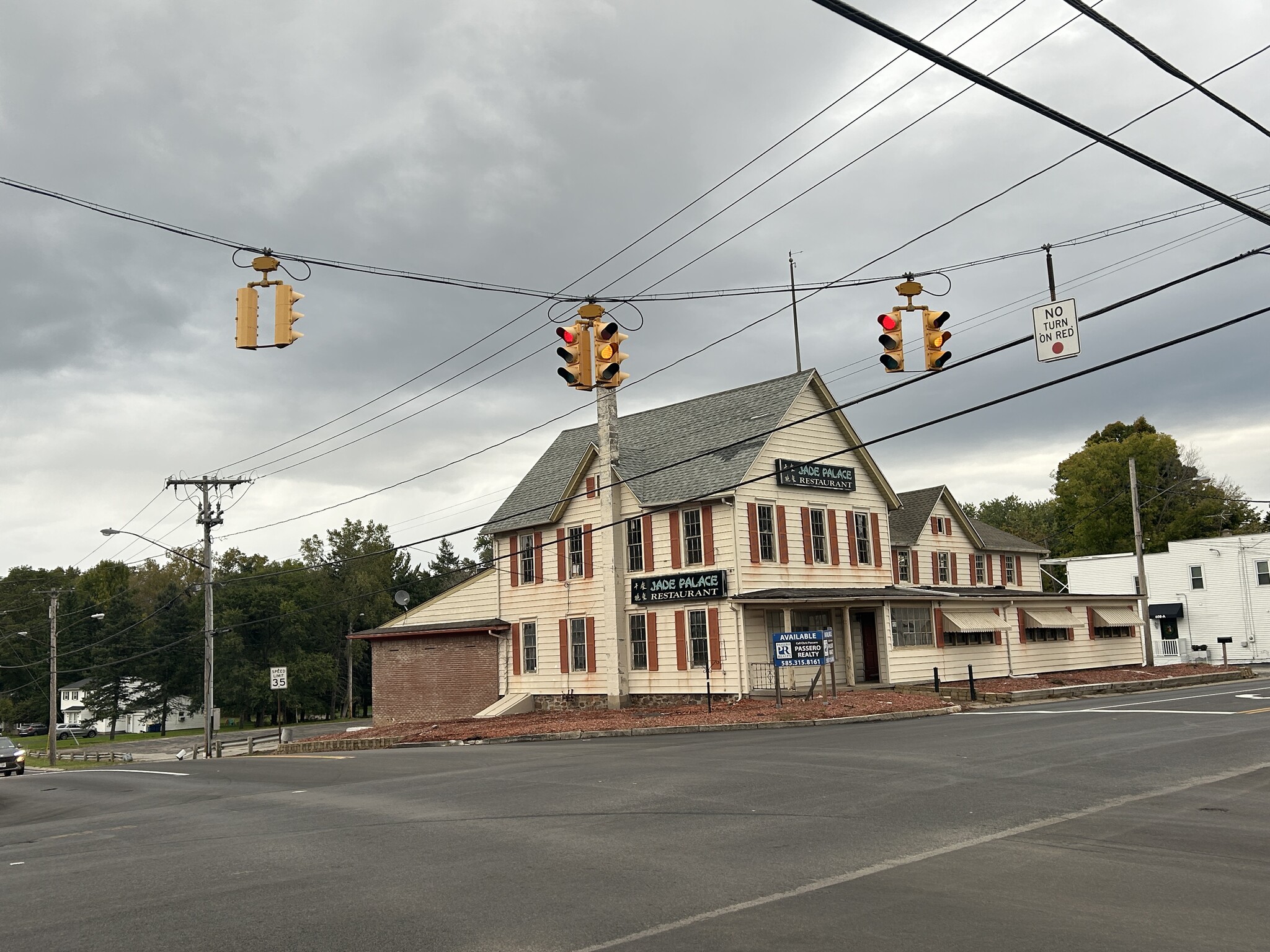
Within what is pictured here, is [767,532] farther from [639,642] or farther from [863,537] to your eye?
[639,642]

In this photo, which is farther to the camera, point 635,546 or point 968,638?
point 968,638

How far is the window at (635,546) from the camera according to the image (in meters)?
37.5

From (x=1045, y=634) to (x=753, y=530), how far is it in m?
15.6

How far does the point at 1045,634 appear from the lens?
140 feet

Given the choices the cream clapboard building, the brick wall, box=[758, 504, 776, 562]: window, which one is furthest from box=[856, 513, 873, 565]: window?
the brick wall

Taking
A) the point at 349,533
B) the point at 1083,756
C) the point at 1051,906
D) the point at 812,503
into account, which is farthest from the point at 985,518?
the point at 1051,906

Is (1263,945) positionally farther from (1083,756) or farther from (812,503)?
(812,503)

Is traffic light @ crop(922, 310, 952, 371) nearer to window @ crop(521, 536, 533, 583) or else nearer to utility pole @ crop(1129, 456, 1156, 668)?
window @ crop(521, 536, 533, 583)

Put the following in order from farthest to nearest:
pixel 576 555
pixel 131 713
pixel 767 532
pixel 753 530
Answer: pixel 131 713, pixel 576 555, pixel 767 532, pixel 753 530

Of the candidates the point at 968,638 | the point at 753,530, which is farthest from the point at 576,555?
the point at 968,638

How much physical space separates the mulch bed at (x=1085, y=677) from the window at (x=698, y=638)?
8774mm

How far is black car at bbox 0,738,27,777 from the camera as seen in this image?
127 ft

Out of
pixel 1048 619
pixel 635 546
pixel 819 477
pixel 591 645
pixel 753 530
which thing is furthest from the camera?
pixel 1048 619

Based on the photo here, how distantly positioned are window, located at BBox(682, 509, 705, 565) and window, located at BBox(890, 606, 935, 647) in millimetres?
7028
